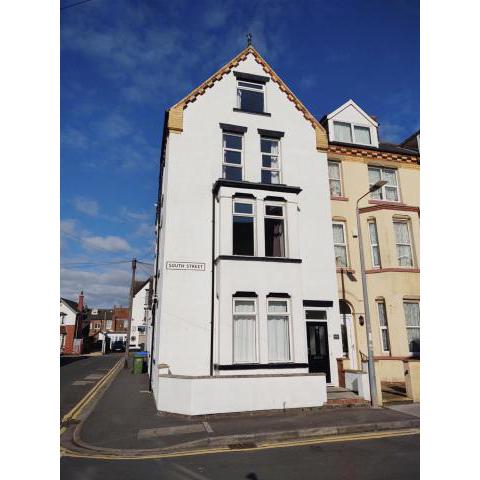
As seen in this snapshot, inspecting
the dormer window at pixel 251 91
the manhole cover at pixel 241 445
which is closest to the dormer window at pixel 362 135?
the dormer window at pixel 251 91

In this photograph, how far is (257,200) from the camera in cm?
1348

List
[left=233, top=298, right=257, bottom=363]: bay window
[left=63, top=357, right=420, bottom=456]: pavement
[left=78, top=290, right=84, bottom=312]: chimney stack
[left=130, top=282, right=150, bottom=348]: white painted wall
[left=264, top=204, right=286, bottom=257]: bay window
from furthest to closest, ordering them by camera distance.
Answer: [left=130, top=282, right=150, bottom=348]: white painted wall, [left=78, top=290, right=84, bottom=312]: chimney stack, [left=264, top=204, right=286, bottom=257]: bay window, [left=233, top=298, right=257, bottom=363]: bay window, [left=63, top=357, right=420, bottom=456]: pavement

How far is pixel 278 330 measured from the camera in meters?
12.4

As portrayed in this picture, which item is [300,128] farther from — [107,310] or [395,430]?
[107,310]

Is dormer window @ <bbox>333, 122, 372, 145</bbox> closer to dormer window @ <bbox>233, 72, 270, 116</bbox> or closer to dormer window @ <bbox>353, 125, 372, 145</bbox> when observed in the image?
dormer window @ <bbox>353, 125, 372, 145</bbox>

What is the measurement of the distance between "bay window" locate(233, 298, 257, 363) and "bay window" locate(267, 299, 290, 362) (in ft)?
1.88

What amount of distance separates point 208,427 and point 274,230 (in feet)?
24.6

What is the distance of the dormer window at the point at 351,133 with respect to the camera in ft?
61.1

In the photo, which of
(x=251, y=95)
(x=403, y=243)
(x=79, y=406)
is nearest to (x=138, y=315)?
(x=79, y=406)

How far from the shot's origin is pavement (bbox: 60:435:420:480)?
629 cm

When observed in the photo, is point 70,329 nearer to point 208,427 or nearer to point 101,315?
point 101,315

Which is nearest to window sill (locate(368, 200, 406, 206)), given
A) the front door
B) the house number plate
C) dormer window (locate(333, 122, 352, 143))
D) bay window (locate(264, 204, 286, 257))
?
dormer window (locate(333, 122, 352, 143))

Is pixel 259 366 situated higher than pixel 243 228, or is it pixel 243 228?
pixel 243 228

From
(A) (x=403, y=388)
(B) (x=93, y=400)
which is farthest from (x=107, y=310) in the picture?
(A) (x=403, y=388)
